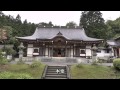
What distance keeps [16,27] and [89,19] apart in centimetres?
2147

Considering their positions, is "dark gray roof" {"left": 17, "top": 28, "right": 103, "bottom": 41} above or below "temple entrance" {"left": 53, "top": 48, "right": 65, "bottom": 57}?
above

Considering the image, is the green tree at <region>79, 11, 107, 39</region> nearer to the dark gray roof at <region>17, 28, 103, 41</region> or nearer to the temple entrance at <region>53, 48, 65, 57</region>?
the dark gray roof at <region>17, 28, 103, 41</region>

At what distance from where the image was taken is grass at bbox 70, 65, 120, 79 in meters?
17.6

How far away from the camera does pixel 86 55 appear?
3200 cm

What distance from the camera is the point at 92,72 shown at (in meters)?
18.8

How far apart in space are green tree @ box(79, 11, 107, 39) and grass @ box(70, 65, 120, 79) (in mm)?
32201

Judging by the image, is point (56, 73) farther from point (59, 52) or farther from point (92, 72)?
point (59, 52)

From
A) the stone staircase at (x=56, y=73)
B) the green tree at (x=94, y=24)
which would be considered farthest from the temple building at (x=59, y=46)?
the green tree at (x=94, y=24)

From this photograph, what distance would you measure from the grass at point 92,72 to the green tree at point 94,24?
32.2 m

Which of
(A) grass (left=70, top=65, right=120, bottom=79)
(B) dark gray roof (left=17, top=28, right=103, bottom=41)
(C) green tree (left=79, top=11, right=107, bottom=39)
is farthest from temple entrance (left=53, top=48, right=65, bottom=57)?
(C) green tree (left=79, top=11, right=107, bottom=39)

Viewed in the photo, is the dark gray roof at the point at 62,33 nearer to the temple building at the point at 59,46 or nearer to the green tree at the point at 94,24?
the temple building at the point at 59,46

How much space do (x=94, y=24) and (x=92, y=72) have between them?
126ft
